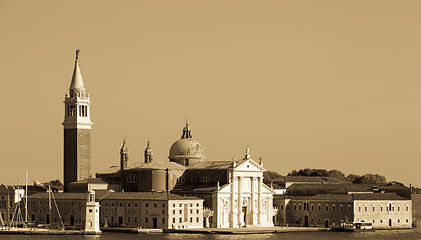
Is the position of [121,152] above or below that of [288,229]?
above

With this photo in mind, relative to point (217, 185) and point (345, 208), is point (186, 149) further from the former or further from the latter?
point (345, 208)

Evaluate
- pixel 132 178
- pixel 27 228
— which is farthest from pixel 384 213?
pixel 27 228

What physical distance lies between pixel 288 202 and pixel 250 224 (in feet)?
24.1

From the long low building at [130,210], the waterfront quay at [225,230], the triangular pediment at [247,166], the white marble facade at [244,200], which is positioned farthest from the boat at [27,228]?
the triangular pediment at [247,166]

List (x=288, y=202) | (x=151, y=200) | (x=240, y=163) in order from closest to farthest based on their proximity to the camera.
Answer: (x=151, y=200) → (x=240, y=163) → (x=288, y=202)

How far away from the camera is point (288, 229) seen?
99.0m

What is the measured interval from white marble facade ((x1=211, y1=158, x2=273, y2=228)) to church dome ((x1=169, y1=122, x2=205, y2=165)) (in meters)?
9.23

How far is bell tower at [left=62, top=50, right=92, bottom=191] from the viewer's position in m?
107

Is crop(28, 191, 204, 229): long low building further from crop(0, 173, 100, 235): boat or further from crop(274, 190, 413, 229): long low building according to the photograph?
crop(274, 190, 413, 229): long low building

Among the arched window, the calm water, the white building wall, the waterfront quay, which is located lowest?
the calm water

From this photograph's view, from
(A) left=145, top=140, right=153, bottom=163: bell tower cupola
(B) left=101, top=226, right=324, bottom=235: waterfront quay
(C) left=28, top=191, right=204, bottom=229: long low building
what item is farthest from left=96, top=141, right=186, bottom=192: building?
(B) left=101, top=226, right=324, bottom=235: waterfront quay

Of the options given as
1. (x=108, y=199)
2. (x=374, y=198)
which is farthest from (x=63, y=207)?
(x=374, y=198)

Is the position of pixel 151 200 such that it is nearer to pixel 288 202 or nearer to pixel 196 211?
pixel 196 211

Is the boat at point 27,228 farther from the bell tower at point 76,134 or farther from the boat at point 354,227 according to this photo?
the boat at point 354,227
